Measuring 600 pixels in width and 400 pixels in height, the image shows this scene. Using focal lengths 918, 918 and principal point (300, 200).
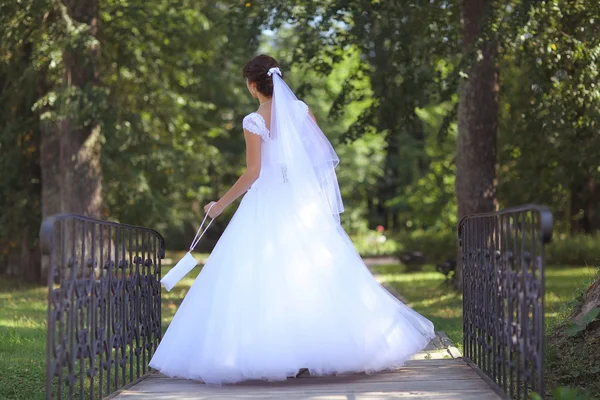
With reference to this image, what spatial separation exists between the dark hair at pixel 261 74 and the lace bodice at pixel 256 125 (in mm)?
268

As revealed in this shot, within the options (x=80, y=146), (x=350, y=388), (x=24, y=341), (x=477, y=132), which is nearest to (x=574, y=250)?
(x=477, y=132)

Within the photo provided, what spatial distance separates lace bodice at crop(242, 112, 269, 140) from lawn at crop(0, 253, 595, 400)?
2.48 m

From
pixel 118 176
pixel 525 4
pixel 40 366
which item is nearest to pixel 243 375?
pixel 40 366

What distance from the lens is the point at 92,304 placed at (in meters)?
5.57

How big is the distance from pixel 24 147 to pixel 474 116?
32.3 ft

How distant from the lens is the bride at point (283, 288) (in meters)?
6.19

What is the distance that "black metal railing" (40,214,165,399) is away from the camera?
191 inches

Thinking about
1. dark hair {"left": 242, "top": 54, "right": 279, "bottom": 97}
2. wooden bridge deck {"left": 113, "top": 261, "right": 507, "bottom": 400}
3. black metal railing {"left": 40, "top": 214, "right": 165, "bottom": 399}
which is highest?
dark hair {"left": 242, "top": 54, "right": 279, "bottom": 97}

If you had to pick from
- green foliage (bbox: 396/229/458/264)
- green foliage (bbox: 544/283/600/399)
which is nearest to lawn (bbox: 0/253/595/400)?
green foliage (bbox: 544/283/600/399)

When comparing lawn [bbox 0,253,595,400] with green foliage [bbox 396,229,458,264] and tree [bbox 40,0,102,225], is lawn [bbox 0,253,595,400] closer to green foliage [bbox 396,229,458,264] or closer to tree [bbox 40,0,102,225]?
tree [bbox 40,0,102,225]

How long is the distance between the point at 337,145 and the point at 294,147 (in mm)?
8965

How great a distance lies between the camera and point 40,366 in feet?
26.3

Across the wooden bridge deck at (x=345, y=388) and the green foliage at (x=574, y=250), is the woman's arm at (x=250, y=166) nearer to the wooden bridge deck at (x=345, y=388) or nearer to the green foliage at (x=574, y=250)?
the wooden bridge deck at (x=345, y=388)

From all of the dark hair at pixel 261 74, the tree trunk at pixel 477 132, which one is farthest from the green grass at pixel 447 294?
the dark hair at pixel 261 74
